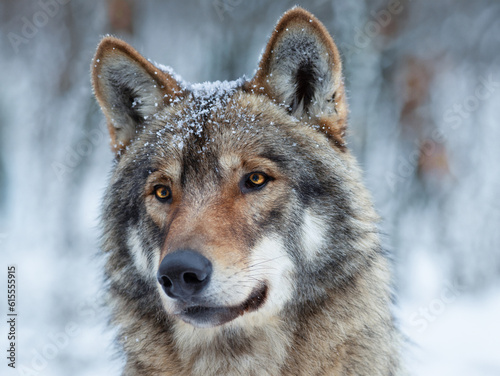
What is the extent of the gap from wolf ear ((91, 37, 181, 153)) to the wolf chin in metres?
0.02

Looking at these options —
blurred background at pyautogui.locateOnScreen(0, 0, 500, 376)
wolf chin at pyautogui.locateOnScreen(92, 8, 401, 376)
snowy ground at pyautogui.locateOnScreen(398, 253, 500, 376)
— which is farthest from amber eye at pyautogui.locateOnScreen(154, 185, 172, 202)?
blurred background at pyautogui.locateOnScreen(0, 0, 500, 376)

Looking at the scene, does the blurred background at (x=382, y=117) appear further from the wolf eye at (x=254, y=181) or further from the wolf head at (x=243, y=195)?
the wolf eye at (x=254, y=181)

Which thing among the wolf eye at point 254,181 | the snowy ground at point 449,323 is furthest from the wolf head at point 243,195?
the snowy ground at point 449,323

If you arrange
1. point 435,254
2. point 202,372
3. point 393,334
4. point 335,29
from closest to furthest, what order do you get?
point 202,372 < point 393,334 < point 335,29 < point 435,254

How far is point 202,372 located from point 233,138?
1.29 m

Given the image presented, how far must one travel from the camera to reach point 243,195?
2559 mm

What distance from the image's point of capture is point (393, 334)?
282 cm

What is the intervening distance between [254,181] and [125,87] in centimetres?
123

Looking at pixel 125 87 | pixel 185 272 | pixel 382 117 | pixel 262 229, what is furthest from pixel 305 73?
pixel 382 117

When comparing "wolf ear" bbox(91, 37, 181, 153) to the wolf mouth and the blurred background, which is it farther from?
the blurred background

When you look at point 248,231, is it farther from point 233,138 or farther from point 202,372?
point 202,372

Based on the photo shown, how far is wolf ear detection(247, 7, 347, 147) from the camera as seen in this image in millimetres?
2678

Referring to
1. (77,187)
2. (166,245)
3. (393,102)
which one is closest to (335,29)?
(393,102)

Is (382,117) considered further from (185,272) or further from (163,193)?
(185,272)
